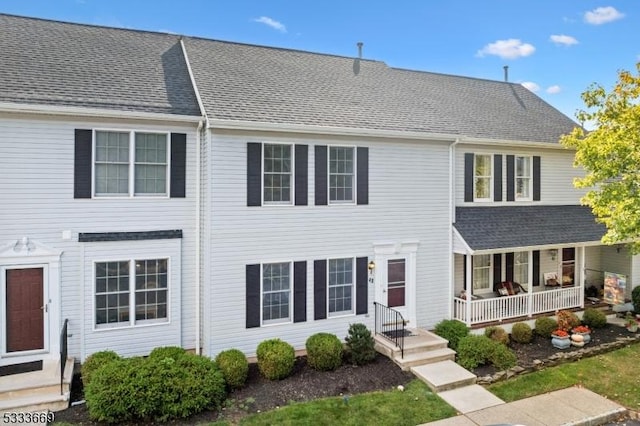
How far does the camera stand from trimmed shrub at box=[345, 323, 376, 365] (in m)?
10.4

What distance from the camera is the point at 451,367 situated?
403 inches

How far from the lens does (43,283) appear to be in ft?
31.0

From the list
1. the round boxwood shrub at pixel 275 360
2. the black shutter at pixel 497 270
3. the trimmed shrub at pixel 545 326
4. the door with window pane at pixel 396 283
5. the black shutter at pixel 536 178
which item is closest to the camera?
the round boxwood shrub at pixel 275 360

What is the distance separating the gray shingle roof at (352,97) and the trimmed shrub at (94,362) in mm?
5861

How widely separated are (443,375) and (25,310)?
9.52 metres

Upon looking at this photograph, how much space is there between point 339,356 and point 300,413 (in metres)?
2.42

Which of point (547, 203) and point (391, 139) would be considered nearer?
point (391, 139)

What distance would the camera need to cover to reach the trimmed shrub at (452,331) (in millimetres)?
11672

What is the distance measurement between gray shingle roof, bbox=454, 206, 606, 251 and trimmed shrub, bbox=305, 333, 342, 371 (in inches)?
206

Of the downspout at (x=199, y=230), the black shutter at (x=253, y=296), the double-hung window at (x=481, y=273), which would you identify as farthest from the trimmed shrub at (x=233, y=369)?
the double-hung window at (x=481, y=273)

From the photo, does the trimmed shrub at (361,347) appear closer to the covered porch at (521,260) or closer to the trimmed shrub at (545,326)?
the covered porch at (521,260)

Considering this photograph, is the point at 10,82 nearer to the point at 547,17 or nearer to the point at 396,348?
the point at 396,348

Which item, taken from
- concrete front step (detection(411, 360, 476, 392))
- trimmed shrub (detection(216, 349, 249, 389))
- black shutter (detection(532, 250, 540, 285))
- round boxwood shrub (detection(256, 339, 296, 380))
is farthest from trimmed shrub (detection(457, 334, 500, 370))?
black shutter (detection(532, 250, 540, 285))

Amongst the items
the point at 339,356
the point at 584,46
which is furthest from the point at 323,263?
the point at 584,46
